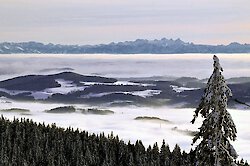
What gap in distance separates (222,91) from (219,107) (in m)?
0.66

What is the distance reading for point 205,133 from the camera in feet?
63.9

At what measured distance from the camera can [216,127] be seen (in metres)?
19.0

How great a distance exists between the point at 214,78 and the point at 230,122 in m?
1.68

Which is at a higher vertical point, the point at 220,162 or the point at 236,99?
the point at 236,99

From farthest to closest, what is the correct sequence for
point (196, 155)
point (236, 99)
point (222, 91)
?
1. point (196, 155)
2. point (222, 91)
3. point (236, 99)

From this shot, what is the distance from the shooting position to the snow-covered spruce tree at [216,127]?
18.7m

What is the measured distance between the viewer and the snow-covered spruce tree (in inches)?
735

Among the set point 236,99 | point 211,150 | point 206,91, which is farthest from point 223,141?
point 236,99

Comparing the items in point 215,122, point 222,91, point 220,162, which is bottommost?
point 220,162

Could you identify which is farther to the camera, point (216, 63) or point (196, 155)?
point (196, 155)

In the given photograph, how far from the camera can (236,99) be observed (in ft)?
→ 47.6

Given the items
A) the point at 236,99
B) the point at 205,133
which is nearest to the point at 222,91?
the point at 205,133

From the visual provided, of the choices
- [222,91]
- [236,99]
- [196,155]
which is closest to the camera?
[236,99]

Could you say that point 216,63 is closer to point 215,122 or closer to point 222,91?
point 222,91
